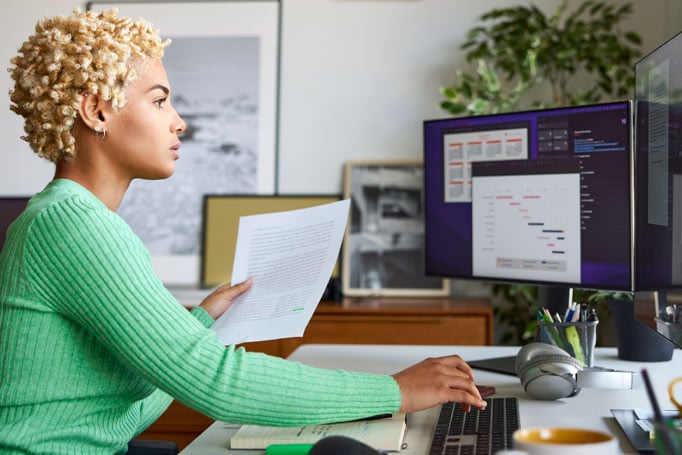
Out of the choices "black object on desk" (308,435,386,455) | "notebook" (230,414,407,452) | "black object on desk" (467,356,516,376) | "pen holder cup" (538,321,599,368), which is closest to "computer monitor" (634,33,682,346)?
"pen holder cup" (538,321,599,368)

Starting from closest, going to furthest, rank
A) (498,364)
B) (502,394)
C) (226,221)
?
(502,394) < (498,364) < (226,221)

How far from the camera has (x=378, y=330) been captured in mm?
3041

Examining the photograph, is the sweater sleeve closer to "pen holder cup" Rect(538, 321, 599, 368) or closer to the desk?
the desk

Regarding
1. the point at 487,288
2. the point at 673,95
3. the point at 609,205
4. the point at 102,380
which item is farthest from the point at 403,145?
the point at 102,380

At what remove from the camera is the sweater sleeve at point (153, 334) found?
3.58 feet

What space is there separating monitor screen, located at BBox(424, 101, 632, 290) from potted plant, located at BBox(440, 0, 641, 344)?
118 centimetres

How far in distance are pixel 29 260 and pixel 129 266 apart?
0.50ft

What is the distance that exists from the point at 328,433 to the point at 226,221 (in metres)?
2.52

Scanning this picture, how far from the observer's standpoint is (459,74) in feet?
10.7

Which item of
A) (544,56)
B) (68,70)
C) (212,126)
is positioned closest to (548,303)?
(68,70)

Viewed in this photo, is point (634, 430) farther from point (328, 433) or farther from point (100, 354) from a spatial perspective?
point (100, 354)

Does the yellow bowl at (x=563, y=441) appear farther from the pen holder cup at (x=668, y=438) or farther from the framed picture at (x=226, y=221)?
the framed picture at (x=226, y=221)

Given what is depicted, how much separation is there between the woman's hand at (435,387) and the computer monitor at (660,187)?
0.32 metres

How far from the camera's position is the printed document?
1.35 meters
